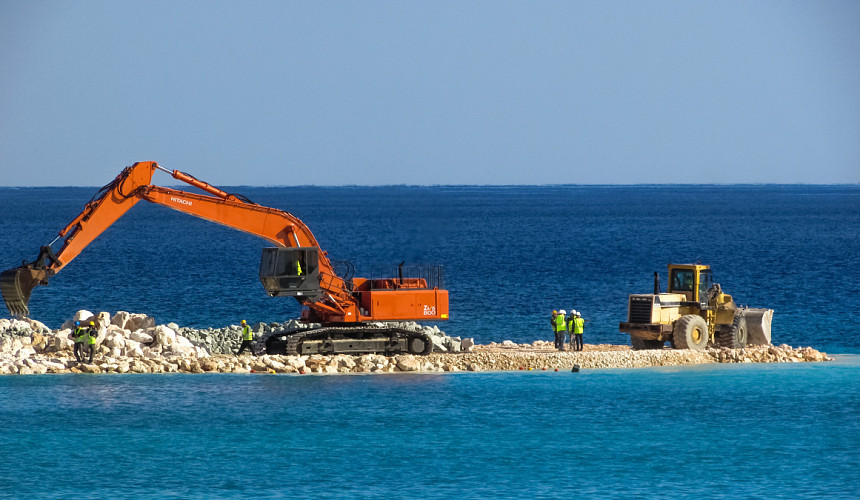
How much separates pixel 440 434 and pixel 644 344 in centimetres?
1272

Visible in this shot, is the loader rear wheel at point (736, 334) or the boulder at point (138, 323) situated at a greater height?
the boulder at point (138, 323)

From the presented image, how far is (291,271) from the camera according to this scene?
36.8m

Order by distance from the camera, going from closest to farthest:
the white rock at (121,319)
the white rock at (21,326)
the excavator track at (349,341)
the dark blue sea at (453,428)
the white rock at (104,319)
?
the dark blue sea at (453,428) < the excavator track at (349,341) < the white rock at (21,326) < the white rock at (104,319) < the white rock at (121,319)

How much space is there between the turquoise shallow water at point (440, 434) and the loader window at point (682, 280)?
288 cm

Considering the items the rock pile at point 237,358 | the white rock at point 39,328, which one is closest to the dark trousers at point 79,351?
the rock pile at point 237,358

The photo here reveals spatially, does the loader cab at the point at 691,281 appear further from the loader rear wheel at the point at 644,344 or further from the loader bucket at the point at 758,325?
the loader bucket at the point at 758,325

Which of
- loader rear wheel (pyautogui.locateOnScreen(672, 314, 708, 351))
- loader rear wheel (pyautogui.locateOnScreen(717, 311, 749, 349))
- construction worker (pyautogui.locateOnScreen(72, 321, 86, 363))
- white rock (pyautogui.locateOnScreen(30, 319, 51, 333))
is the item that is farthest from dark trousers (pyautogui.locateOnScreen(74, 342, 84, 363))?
loader rear wheel (pyautogui.locateOnScreen(717, 311, 749, 349))

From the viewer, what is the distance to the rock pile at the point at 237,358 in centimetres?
3609

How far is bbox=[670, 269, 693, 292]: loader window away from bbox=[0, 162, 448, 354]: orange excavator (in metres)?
7.41

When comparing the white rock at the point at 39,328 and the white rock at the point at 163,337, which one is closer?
the white rock at the point at 163,337

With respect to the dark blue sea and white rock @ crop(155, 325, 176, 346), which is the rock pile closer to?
white rock @ crop(155, 325, 176, 346)

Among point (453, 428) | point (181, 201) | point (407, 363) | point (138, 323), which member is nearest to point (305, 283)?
point (407, 363)

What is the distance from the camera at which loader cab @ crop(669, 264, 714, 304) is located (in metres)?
39.1

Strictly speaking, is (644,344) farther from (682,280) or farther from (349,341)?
(349,341)
